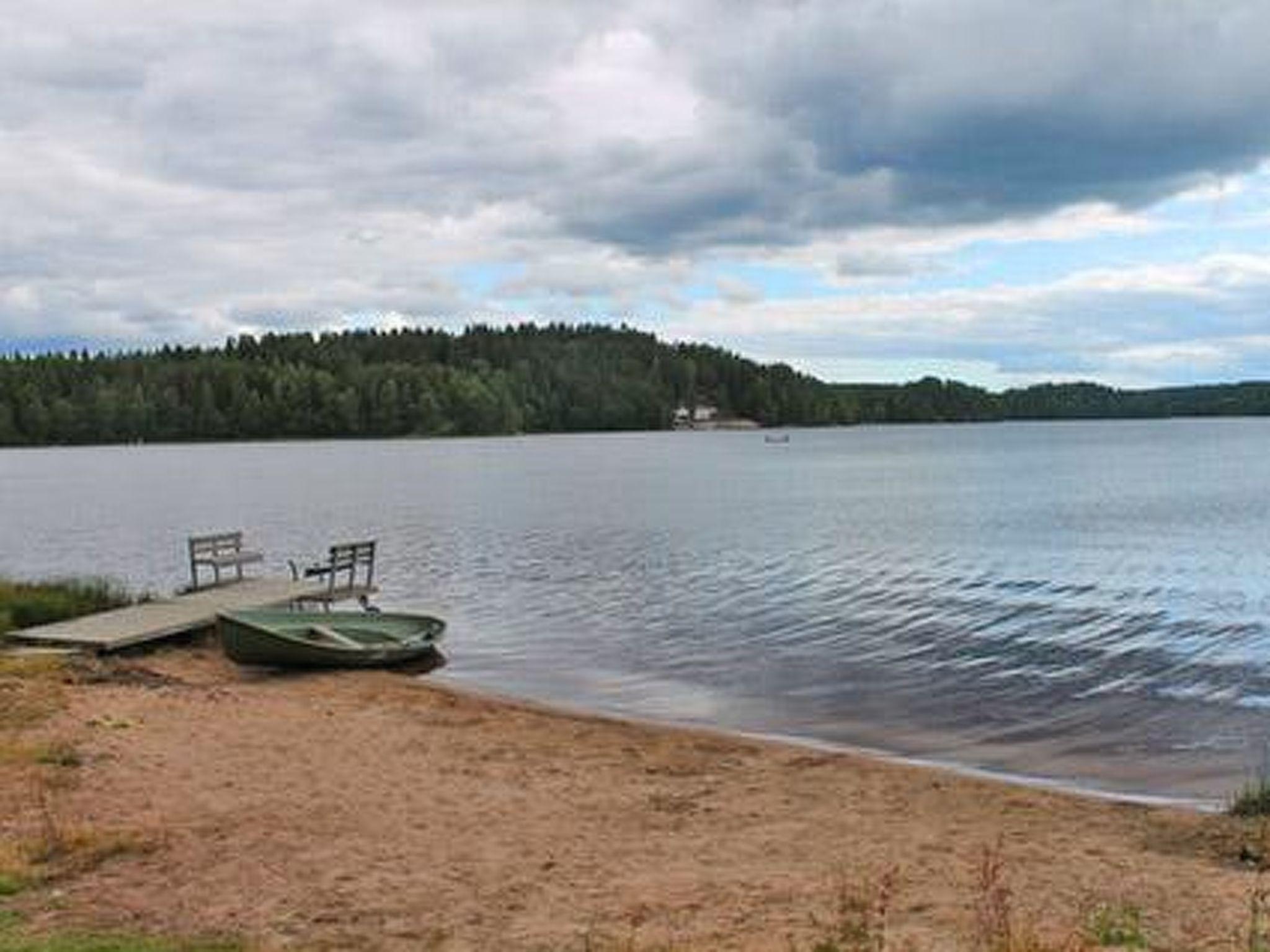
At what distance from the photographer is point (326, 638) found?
69.9ft

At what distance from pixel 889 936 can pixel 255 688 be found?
13474 millimetres

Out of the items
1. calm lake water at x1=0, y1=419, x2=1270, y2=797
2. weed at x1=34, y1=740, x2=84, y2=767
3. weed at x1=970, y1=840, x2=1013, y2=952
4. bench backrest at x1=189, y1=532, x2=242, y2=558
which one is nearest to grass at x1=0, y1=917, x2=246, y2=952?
weed at x1=970, y1=840, x2=1013, y2=952

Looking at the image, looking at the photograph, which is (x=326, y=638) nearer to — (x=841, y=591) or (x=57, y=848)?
(x=57, y=848)

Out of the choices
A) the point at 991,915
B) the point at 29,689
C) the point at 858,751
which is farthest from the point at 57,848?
the point at 858,751

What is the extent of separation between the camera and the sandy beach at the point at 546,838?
8000 millimetres

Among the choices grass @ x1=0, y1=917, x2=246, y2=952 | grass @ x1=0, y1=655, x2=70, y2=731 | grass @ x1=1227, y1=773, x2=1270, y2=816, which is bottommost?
grass @ x1=1227, y1=773, x2=1270, y2=816

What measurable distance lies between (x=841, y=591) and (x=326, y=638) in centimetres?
1406

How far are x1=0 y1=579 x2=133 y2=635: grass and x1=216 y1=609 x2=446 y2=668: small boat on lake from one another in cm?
329

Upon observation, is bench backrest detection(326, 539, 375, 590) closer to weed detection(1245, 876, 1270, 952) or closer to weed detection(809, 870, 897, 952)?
weed detection(809, 870, 897, 952)

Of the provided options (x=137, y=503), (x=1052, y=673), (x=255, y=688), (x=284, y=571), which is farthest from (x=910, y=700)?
(x=137, y=503)

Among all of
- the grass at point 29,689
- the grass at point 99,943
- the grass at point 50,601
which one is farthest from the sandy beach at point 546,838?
the grass at point 50,601

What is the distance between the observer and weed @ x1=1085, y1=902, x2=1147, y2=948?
726 cm

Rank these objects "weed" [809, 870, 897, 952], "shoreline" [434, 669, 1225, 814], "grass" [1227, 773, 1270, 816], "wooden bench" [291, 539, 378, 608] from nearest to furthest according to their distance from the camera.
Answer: "weed" [809, 870, 897, 952] < "grass" [1227, 773, 1270, 816] < "shoreline" [434, 669, 1225, 814] < "wooden bench" [291, 539, 378, 608]

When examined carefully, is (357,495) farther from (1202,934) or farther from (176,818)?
(1202,934)
